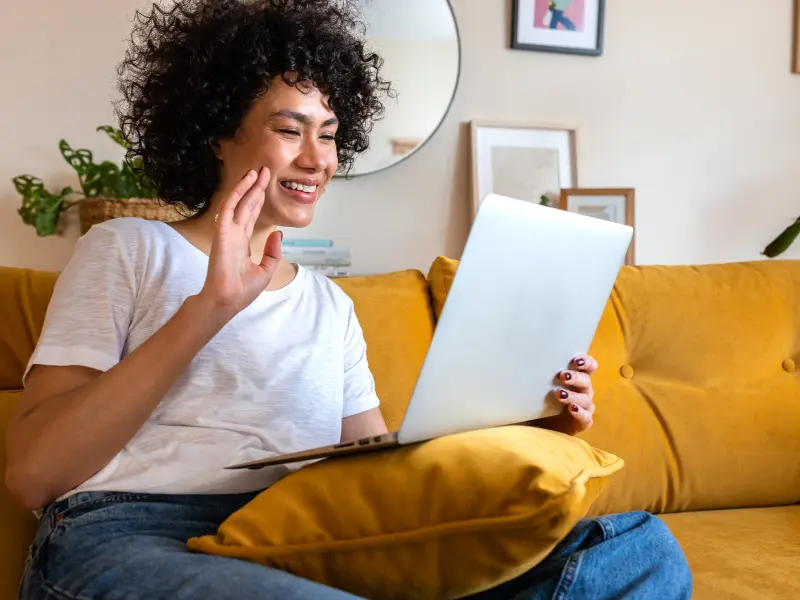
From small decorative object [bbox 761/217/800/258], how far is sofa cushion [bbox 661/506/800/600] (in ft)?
3.05

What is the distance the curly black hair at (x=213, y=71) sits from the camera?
1184 millimetres

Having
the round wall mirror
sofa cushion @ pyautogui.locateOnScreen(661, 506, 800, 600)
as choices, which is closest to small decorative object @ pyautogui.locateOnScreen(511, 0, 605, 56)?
the round wall mirror

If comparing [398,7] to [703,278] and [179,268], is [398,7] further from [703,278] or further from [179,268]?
[179,268]

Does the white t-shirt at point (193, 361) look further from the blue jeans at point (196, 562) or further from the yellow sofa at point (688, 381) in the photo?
the yellow sofa at point (688, 381)

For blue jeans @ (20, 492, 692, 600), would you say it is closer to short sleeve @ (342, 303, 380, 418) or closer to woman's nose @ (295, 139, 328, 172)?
short sleeve @ (342, 303, 380, 418)

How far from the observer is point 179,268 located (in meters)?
1.01

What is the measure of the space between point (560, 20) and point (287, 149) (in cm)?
135

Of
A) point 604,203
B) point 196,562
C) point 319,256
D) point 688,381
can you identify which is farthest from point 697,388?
point 196,562

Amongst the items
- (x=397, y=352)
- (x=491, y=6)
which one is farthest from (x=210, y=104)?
(x=491, y=6)

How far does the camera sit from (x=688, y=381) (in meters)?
1.61

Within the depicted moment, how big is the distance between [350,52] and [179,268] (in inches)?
20.3

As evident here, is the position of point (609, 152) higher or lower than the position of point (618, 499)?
higher

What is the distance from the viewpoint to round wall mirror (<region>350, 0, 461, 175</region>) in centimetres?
206

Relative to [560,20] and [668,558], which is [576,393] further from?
[560,20]
